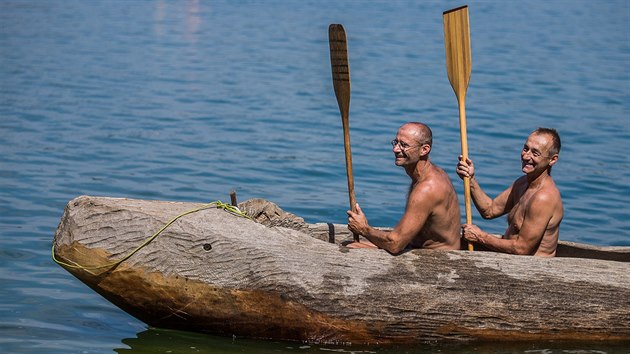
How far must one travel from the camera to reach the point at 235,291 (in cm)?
805

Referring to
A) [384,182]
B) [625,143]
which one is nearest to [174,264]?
[384,182]

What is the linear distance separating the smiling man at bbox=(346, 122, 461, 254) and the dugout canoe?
0.15 m

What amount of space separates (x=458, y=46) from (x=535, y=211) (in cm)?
184

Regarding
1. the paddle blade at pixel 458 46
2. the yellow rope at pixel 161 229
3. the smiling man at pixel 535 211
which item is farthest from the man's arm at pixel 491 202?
the yellow rope at pixel 161 229

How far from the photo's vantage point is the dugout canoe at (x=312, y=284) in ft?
26.4

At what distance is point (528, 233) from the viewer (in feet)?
28.1

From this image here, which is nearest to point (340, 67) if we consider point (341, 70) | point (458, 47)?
point (341, 70)

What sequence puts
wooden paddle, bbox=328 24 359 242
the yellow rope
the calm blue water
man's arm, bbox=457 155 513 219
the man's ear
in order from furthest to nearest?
the calm blue water
man's arm, bbox=457 155 513 219
wooden paddle, bbox=328 24 359 242
the man's ear
the yellow rope

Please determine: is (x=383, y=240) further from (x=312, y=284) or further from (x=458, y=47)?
(x=458, y=47)

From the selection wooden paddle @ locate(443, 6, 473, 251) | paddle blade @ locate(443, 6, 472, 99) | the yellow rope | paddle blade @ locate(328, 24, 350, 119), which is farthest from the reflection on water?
paddle blade @ locate(443, 6, 472, 99)

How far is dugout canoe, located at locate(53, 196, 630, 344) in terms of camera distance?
8.05 metres

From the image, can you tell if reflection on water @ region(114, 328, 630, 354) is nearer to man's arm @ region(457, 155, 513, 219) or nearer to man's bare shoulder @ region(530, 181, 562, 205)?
man's bare shoulder @ region(530, 181, 562, 205)

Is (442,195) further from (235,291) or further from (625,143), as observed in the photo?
(625,143)

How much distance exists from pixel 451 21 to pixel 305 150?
753 centimetres
